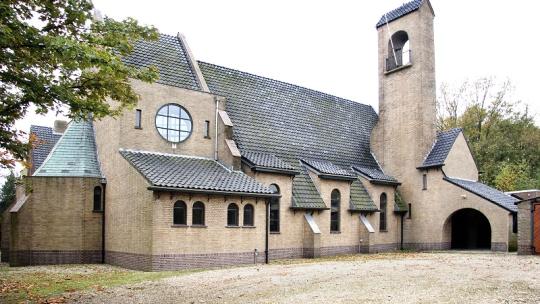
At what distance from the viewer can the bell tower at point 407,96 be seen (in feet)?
109

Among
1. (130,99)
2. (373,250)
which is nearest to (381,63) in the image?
(373,250)

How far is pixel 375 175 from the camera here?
32250 mm

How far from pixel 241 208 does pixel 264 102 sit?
9.92m

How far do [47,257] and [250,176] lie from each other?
33.5 feet

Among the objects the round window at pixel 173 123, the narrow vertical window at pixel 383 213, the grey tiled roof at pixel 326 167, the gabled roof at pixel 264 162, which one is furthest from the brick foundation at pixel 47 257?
the narrow vertical window at pixel 383 213

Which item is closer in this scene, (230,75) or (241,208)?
(241,208)

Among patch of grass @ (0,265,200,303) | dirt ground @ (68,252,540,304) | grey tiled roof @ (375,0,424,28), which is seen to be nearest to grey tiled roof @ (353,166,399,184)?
grey tiled roof @ (375,0,424,28)

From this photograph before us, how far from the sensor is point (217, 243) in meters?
21.7

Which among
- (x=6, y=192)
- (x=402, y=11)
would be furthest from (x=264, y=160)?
(x=6, y=192)

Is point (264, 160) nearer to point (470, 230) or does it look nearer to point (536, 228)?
point (536, 228)

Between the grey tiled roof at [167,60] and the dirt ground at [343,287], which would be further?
the grey tiled roof at [167,60]

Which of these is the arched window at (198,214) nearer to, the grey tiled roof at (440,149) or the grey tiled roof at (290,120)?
the grey tiled roof at (290,120)

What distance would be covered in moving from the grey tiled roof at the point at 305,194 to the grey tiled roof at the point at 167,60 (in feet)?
24.8

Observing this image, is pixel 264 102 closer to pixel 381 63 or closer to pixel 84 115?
pixel 381 63
